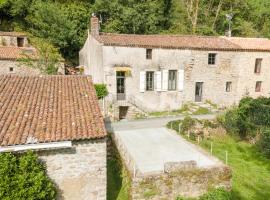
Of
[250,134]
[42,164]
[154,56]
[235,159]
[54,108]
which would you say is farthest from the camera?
[154,56]

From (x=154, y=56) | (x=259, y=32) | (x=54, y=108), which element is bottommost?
(x=54, y=108)

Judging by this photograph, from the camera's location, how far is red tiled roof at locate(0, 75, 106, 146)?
912 cm

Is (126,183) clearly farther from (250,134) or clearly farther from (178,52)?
(178,52)

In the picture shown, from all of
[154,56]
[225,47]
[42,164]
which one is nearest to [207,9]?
[225,47]

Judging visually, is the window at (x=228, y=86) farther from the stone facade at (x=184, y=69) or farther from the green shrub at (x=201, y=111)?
the green shrub at (x=201, y=111)

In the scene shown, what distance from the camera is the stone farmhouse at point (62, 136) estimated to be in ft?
29.4

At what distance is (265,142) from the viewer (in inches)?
691

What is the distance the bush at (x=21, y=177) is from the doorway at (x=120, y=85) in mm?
14201

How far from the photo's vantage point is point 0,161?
840 cm

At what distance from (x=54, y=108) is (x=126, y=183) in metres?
4.14

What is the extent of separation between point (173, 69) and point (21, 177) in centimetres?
1742

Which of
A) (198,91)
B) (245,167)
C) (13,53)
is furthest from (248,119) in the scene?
(13,53)

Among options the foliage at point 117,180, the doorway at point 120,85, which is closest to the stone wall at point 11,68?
the doorway at point 120,85

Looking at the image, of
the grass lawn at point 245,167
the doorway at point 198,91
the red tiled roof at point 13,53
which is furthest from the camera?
the red tiled roof at point 13,53
